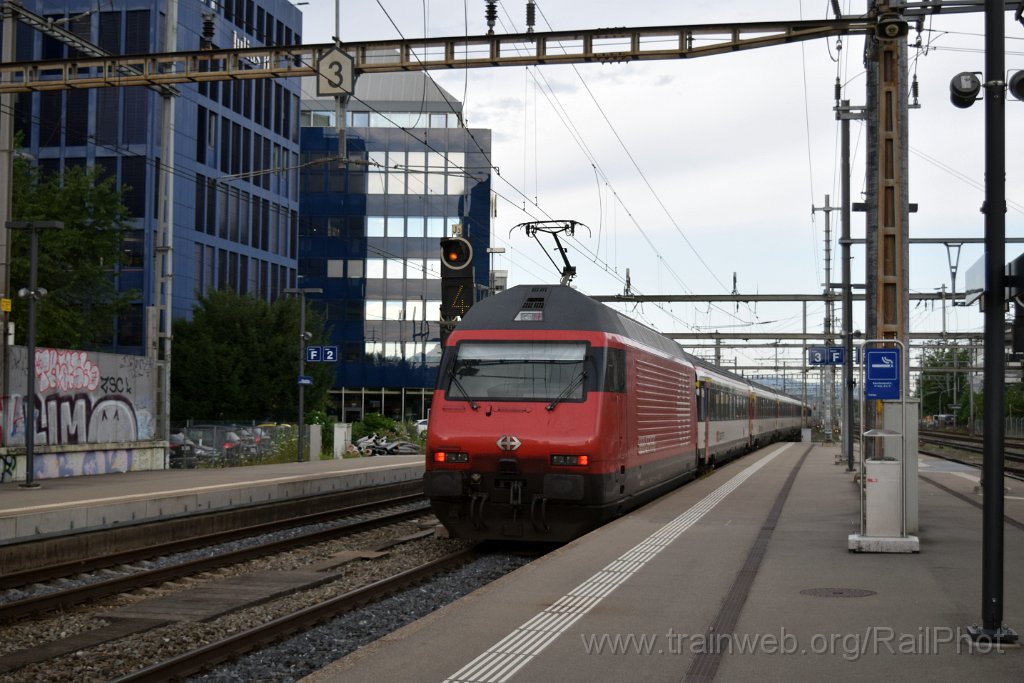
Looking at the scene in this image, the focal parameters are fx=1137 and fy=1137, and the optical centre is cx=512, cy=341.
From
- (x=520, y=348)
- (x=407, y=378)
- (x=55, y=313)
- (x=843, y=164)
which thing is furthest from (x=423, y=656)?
(x=407, y=378)

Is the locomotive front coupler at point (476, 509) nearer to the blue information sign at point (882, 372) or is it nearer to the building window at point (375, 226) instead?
the blue information sign at point (882, 372)

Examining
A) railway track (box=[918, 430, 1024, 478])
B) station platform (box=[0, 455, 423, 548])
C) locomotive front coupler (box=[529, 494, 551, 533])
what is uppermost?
locomotive front coupler (box=[529, 494, 551, 533])

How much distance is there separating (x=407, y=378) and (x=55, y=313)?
112 ft

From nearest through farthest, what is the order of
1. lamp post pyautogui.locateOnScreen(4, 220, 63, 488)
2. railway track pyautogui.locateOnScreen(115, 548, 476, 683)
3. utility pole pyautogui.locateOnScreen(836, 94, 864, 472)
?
railway track pyautogui.locateOnScreen(115, 548, 476, 683)
lamp post pyautogui.locateOnScreen(4, 220, 63, 488)
utility pole pyautogui.locateOnScreen(836, 94, 864, 472)

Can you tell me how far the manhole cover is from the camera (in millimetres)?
9891

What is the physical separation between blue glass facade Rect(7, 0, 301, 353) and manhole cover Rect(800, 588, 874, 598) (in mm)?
41855

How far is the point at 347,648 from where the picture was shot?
32.3 feet

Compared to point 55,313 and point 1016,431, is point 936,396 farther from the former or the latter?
point 55,313

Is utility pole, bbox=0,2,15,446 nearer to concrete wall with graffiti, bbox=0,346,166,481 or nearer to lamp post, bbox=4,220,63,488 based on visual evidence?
concrete wall with graffiti, bbox=0,346,166,481

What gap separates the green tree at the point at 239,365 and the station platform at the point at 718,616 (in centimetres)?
3437

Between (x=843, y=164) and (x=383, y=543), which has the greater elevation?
(x=843, y=164)

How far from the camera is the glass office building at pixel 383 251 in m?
70.8

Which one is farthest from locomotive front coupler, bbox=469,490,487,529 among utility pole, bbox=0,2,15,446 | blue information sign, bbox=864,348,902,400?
utility pole, bbox=0,2,15,446

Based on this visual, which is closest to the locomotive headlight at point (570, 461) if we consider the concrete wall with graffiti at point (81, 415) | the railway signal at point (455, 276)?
the railway signal at point (455, 276)
